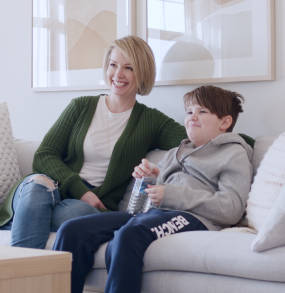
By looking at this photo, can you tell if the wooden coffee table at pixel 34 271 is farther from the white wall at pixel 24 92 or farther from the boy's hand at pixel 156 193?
the white wall at pixel 24 92

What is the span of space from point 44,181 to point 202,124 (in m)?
0.66

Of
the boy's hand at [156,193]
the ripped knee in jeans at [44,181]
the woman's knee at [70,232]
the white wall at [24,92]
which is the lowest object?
the woman's knee at [70,232]

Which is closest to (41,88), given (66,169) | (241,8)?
(66,169)

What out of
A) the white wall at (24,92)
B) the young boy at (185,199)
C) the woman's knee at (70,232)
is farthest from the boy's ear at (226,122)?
the woman's knee at (70,232)

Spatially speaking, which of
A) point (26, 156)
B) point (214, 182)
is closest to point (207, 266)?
point (214, 182)

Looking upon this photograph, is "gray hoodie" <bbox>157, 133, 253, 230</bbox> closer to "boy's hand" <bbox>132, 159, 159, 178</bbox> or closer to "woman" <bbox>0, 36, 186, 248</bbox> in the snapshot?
"boy's hand" <bbox>132, 159, 159, 178</bbox>

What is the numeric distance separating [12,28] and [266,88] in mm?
1668

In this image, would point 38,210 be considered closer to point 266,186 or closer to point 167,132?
point 167,132

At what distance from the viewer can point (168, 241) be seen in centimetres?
194

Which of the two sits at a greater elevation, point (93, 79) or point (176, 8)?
point (176, 8)

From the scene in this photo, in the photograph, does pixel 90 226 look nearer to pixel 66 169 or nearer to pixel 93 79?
pixel 66 169

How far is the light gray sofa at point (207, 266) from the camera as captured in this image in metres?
1.70

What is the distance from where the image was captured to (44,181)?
98.7 inches

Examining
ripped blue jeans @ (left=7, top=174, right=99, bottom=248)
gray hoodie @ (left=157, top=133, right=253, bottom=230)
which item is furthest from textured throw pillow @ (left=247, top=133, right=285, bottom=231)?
Answer: ripped blue jeans @ (left=7, top=174, right=99, bottom=248)
